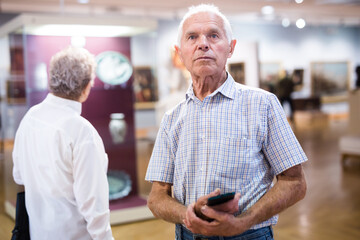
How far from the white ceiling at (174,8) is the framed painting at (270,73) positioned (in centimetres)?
259

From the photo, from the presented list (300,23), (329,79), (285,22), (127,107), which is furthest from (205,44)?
(329,79)

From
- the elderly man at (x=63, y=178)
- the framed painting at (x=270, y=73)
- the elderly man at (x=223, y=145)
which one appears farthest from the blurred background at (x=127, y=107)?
the framed painting at (x=270, y=73)

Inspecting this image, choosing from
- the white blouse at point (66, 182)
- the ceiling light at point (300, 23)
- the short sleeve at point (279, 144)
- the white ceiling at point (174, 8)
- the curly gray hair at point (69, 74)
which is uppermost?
the white ceiling at point (174, 8)

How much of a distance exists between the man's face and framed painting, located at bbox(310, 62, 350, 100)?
19.5 meters

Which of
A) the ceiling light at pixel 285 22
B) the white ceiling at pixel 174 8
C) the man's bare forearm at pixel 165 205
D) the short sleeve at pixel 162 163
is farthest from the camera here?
the ceiling light at pixel 285 22

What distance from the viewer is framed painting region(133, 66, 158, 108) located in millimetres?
6015

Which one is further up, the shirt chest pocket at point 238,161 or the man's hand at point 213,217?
the shirt chest pocket at point 238,161

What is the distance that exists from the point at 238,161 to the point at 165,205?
14.3 inches

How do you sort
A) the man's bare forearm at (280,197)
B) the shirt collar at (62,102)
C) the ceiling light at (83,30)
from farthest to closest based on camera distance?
1. the ceiling light at (83,30)
2. the shirt collar at (62,102)
3. the man's bare forearm at (280,197)

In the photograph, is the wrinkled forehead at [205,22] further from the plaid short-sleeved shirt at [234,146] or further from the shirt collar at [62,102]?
the shirt collar at [62,102]

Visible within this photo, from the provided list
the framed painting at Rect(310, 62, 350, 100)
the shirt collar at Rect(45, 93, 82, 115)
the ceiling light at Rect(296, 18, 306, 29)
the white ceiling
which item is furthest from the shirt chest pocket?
the framed painting at Rect(310, 62, 350, 100)

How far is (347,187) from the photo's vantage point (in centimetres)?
756

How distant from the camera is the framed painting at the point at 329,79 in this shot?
67.8 feet

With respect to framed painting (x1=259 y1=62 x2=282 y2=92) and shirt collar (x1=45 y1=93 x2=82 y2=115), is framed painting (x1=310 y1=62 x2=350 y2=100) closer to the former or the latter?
framed painting (x1=259 y1=62 x2=282 y2=92)
